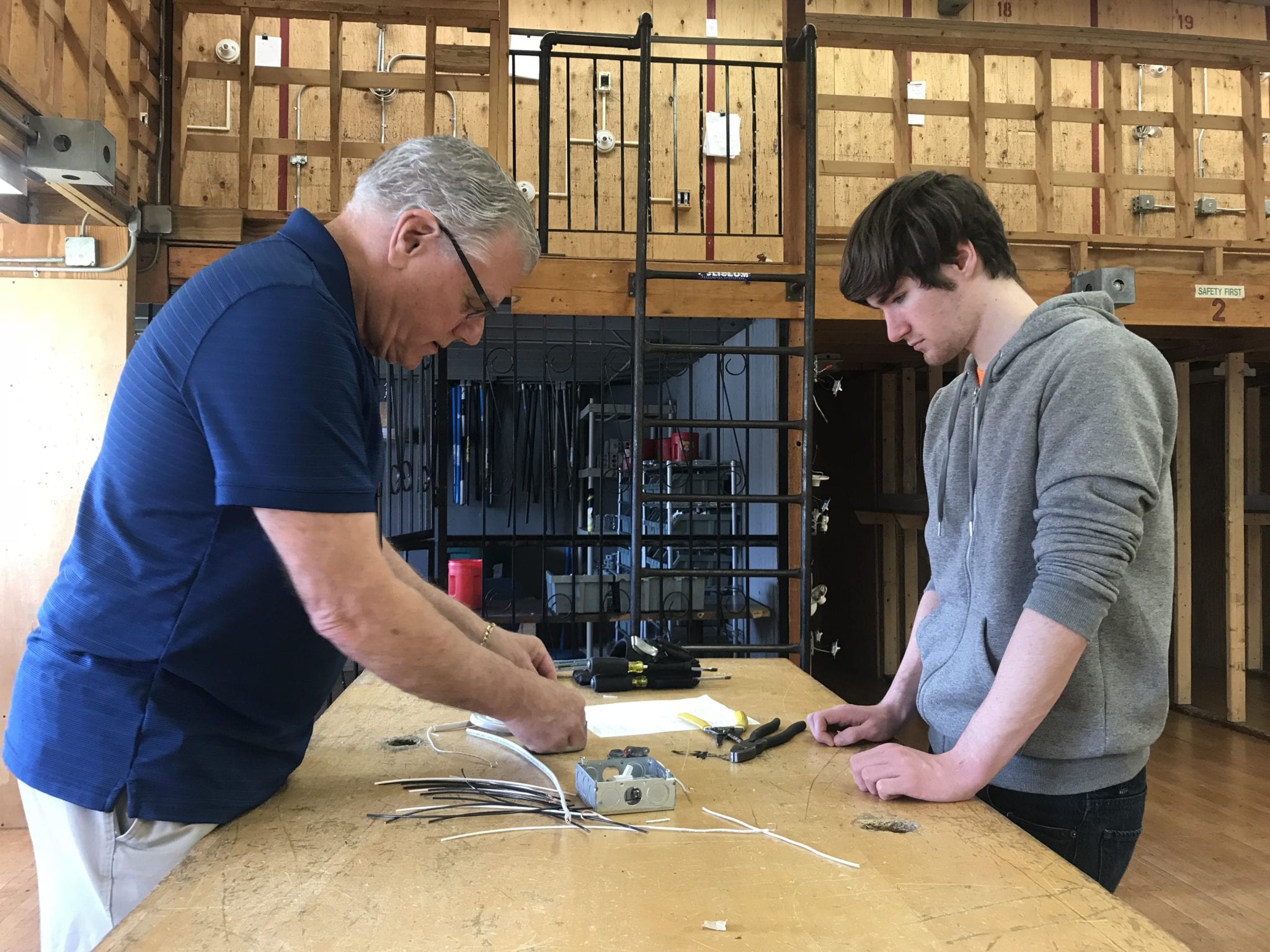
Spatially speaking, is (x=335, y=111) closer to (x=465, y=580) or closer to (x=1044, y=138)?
(x=465, y=580)

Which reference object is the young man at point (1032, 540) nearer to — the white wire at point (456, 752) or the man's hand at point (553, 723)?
the man's hand at point (553, 723)

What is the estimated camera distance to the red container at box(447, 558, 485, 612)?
4.98m

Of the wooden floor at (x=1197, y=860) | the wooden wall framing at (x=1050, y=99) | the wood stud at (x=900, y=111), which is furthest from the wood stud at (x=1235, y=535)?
the wood stud at (x=900, y=111)

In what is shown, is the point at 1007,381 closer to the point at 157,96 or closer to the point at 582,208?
the point at 157,96

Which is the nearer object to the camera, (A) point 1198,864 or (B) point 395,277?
(B) point 395,277

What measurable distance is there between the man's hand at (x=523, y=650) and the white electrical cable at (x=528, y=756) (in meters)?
0.12

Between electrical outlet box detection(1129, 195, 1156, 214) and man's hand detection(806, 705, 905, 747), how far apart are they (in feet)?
23.7

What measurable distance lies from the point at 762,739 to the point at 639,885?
509mm

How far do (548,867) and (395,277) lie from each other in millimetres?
730

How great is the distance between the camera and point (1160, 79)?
7.47 meters

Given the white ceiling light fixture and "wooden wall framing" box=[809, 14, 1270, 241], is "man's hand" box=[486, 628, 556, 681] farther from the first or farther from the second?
"wooden wall framing" box=[809, 14, 1270, 241]

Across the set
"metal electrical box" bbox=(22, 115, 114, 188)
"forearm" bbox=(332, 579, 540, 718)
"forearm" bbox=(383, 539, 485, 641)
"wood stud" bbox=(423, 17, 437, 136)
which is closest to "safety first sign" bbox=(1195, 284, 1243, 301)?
"wood stud" bbox=(423, 17, 437, 136)

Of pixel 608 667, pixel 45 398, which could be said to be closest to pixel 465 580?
pixel 45 398

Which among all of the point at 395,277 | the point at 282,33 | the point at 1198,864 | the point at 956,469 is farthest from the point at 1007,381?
the point at 282,33
